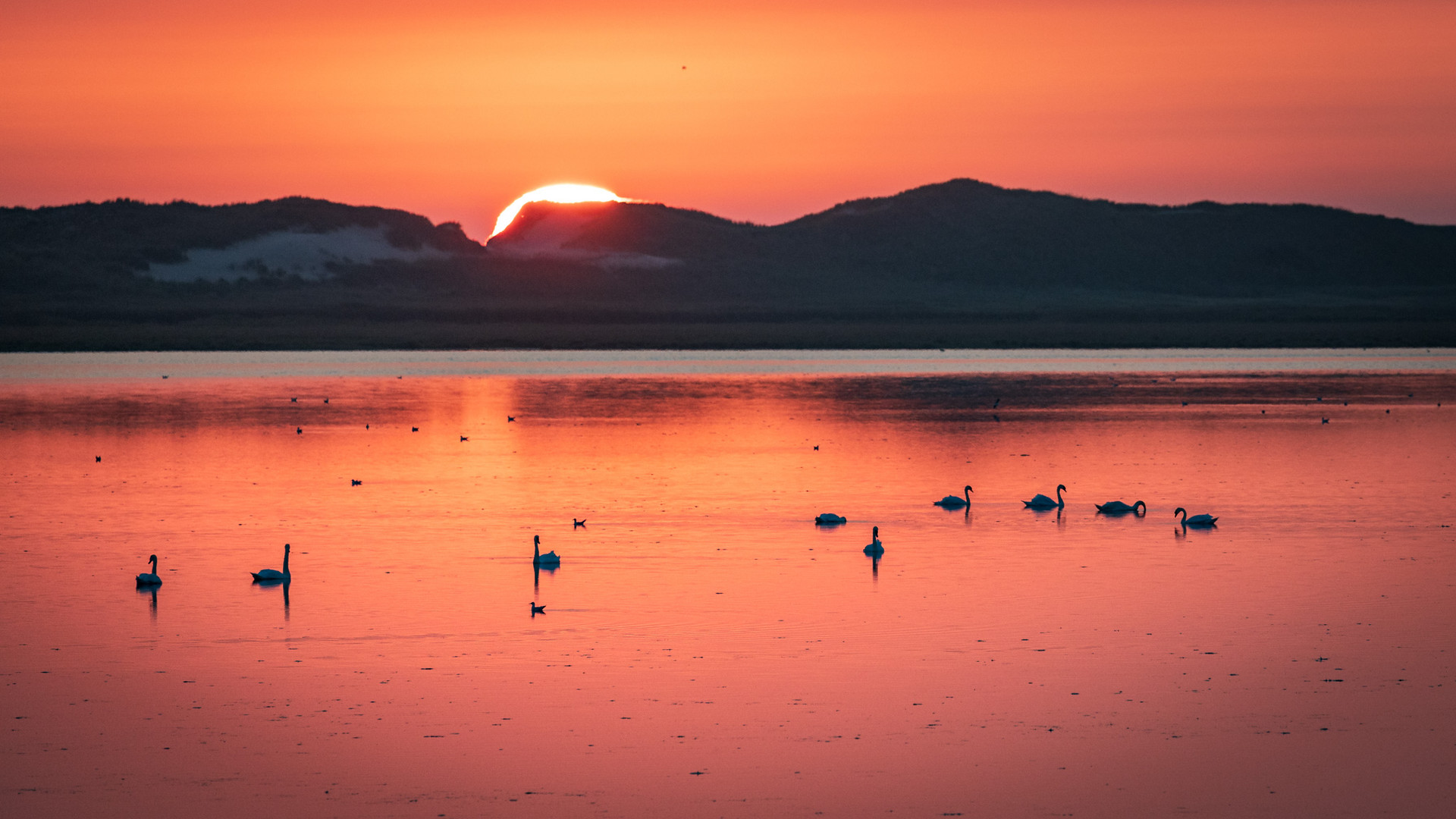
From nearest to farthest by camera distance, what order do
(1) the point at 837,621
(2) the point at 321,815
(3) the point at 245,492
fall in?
1. (2) the point at 321,815
2. (1) the point at 837,621
3. (3) the point at 245,492

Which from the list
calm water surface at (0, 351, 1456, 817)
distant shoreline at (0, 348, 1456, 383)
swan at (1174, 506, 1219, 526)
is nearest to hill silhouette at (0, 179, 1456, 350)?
distant shoreline at (0, 348, 1456, 383)

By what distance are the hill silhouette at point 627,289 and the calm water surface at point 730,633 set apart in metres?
68.3

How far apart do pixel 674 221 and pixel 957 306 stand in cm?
5828

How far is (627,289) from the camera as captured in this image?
159375mm

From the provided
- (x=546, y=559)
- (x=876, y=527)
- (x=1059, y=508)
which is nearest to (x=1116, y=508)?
(x=1059, y=508)

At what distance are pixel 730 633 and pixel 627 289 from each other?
484 ft

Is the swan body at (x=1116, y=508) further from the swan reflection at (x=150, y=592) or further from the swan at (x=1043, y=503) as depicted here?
the swan reflection at (x=150, y=592)

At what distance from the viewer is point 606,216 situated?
196 m

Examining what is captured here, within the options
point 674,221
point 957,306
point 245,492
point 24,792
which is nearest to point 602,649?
point 24,792

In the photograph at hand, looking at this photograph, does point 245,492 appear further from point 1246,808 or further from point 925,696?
point 1246,808

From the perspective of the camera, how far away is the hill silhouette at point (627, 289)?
102m

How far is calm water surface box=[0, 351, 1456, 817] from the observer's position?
9141 mm

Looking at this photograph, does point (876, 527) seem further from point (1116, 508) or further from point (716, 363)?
point (716, 363)

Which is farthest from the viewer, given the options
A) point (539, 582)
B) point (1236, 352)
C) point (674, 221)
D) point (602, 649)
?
point (674, 221)
